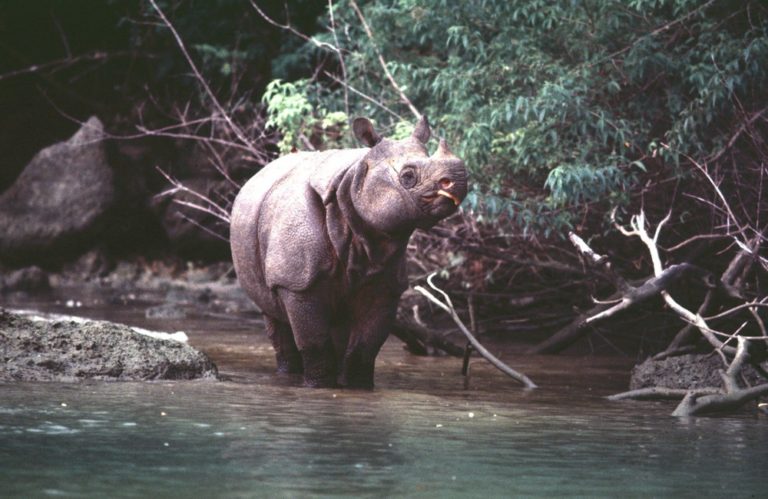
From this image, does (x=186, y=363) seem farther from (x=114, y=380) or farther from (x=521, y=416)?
(x=521, y=416)

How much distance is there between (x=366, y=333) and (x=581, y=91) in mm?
3954

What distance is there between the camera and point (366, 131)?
27.6ft

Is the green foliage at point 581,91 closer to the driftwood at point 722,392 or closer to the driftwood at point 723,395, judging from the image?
the driftwood at point 722,392

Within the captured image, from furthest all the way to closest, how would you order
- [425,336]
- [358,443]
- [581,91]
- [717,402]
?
[581,91]
[425,336]
[717,402]
[358,443]

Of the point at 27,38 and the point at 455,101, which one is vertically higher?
the point at 27,38

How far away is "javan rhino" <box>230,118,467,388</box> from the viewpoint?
8125mm

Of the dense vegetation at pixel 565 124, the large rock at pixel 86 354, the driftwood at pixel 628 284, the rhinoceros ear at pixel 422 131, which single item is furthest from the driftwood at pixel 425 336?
the rhinoceros ear at pixel 422 131

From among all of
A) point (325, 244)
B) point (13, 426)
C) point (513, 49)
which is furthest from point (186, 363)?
point (513, 49)

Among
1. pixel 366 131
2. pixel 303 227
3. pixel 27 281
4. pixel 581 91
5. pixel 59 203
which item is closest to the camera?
pixel 366 131

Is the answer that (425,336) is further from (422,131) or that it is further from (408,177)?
(408,177)

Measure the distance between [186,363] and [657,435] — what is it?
11.2 ft

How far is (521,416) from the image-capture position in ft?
25.0

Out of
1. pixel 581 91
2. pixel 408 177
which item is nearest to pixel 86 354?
pixel 408 177

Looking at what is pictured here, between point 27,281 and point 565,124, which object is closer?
point 565,124
